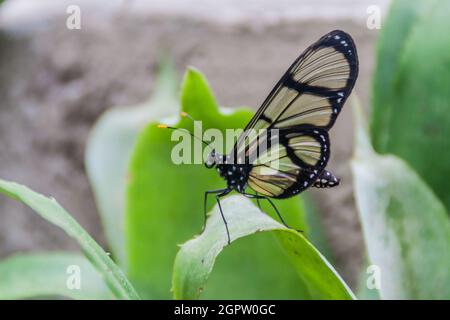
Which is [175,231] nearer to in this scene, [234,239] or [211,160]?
[211,160]

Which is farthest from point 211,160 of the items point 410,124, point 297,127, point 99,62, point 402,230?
point 99,62

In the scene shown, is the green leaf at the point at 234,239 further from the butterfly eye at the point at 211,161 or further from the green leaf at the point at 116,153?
the green leaf at the point at 116,153

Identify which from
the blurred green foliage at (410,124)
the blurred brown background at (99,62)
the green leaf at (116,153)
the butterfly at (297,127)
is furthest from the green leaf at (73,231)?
the blurred brown background at (99,62)

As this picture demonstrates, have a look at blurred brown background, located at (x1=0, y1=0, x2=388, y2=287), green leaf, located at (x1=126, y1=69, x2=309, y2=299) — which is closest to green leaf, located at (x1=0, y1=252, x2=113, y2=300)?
green leaf, located at (x1=126, y1=69, x2=309, y2=299)

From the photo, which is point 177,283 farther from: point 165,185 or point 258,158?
point 165,185

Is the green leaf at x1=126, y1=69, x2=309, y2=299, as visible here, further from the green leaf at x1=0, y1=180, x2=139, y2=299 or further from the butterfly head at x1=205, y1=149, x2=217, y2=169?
the green leaf at x1=0, y1=180, x2=139, y2=299

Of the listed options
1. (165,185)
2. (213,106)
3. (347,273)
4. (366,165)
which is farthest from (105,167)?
(347,273)
